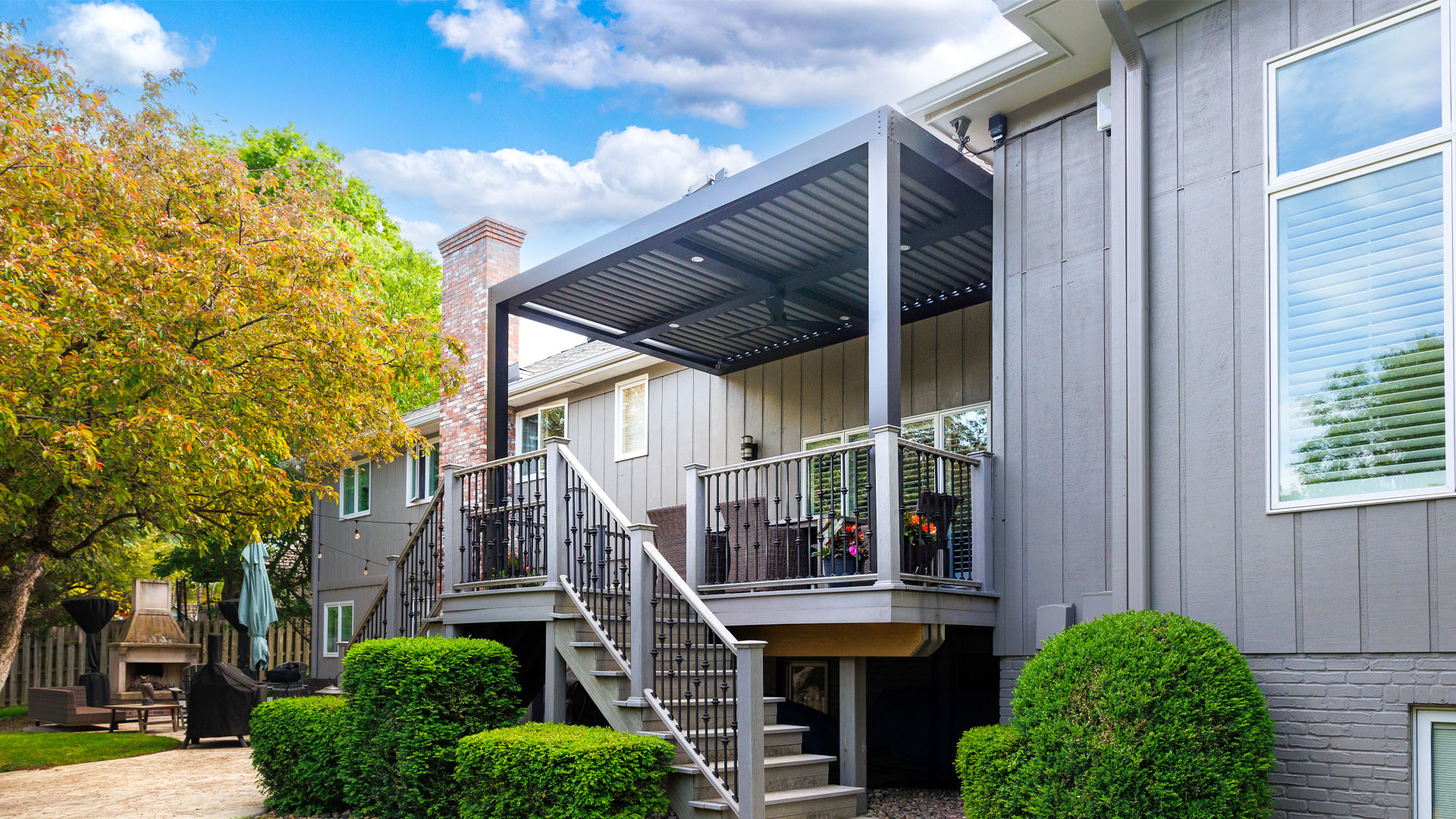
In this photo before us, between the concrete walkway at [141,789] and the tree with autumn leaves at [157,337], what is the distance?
1.38 meters

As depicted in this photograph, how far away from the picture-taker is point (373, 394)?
1039cm

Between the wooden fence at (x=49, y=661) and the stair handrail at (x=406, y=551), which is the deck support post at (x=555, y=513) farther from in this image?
the wooden fence at (x=49, y=661)

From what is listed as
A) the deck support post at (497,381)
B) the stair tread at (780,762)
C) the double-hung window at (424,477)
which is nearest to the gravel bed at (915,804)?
the stair tread at (780,762)

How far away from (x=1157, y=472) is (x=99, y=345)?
265 inches

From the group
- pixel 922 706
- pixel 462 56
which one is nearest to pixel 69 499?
pixel 922 706

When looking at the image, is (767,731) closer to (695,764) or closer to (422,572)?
(695,764)

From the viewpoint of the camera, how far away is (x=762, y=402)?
40.2ft

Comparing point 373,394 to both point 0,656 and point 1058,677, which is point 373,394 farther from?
point 1058,677

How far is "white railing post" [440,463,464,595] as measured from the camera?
28.8 feet

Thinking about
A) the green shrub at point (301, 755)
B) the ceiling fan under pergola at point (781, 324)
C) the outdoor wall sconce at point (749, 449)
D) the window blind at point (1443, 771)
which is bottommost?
the green shrub at point (301, 755)

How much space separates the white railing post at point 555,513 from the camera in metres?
7.73

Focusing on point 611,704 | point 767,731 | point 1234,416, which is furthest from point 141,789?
point 1234,416

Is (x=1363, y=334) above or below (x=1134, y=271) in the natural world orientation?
below

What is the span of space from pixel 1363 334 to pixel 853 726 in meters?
3.94
